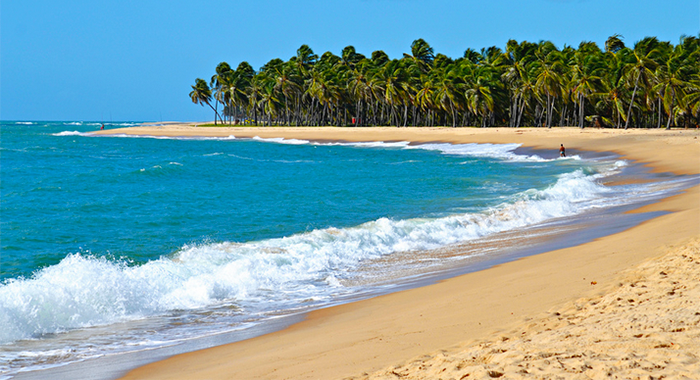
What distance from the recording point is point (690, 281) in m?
6.31

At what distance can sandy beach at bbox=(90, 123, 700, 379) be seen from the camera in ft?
14.1

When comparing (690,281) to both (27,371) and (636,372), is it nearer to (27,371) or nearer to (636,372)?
(636,372)

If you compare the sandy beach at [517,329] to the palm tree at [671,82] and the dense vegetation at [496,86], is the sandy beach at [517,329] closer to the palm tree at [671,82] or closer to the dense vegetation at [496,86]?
the palm tree at [671,82]

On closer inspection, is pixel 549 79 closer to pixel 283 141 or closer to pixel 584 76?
pixel 584 76

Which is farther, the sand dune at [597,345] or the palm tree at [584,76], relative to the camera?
the palm tree at [584,76]

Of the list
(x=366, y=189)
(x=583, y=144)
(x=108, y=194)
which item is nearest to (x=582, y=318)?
(x=366, y=189)

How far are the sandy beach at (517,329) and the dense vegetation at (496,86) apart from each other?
46.5 metres

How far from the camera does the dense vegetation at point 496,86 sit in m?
51.8

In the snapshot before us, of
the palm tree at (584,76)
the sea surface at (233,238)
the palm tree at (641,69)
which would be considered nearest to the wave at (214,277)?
the sea surface at (233,238)

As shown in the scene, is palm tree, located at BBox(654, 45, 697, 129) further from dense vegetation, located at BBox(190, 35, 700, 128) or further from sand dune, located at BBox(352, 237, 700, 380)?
sand dune, located at BBox(352, 237, 700, 380)

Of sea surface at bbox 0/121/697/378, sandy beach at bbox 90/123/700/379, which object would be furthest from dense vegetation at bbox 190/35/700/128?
sandy beach at bbox 90/123/700/379

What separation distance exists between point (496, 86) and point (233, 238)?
Answer: 56917mm

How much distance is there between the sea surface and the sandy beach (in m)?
1.14

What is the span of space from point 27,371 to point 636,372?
5.82 meters
